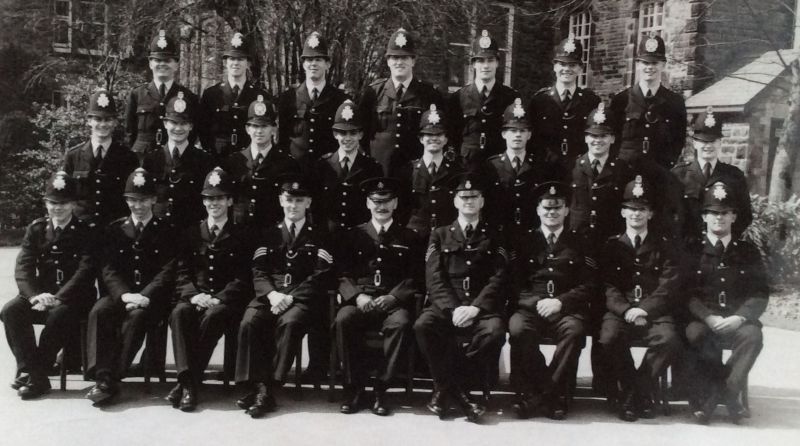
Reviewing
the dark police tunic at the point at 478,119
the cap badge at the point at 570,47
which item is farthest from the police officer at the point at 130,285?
the cap badge at the point at 570,47

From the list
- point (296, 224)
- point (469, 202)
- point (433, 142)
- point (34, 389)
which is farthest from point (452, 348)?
point (34, 389)

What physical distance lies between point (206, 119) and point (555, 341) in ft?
10.7

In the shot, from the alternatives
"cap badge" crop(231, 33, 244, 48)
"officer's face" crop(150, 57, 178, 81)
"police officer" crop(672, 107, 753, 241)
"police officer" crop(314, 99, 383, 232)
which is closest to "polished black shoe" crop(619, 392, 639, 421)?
"police officer" crop(672, 107, 753, 241)

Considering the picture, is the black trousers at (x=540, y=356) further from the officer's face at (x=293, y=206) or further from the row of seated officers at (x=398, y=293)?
the officer's face at (x=293, y=206)

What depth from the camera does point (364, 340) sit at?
17.9 ft

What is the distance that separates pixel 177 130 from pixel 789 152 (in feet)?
28.8

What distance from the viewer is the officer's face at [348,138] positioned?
5.91 m

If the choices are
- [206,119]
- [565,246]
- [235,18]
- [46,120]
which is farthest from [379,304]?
[46,120]

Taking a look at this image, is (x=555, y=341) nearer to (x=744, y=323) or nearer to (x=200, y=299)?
(x=744, y=323)

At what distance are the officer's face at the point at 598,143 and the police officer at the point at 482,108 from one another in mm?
746

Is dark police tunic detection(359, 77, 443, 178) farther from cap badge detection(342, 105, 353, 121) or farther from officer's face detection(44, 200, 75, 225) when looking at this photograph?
officer's face detection(44, 200, 75, 225)

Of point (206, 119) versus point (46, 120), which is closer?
point (206, 119)

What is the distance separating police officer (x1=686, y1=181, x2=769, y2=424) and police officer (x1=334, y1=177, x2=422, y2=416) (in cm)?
196

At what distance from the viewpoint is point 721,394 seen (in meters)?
5.27
